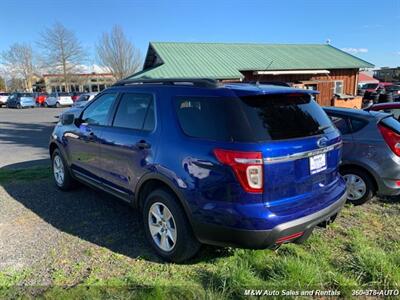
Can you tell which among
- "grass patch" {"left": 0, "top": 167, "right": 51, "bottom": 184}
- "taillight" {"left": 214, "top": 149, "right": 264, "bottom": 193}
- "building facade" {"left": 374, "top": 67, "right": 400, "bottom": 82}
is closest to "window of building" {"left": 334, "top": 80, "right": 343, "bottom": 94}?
"grass patch" {"left": 0, "top": 167, "right": 51, "bottom": 184}

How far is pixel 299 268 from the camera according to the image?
3061mm

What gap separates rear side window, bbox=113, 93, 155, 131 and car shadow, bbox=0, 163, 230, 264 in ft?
3.45

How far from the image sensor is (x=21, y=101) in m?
35.4

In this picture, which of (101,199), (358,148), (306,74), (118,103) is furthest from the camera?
(306,74)

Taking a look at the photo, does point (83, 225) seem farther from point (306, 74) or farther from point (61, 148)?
point (306, 74)

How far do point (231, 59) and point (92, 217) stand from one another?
55.8ft

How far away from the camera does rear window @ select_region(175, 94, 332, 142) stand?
282 cm

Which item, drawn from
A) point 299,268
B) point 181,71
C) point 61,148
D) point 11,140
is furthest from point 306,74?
point 299,268

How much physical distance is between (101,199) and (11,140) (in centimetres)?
901

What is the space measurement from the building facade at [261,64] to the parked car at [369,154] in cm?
1301

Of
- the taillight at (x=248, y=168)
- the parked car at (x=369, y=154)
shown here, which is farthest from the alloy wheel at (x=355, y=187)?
the taillight at (x=248, y=168)

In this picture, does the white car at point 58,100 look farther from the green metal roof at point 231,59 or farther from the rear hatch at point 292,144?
the rear hatch at point 292,144

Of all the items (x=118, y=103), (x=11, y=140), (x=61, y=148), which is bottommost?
(x=11, y=140)

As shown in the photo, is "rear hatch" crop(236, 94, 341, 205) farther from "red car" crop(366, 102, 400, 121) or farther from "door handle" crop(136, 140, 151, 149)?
"red car" crop(366, 102, 400, 121)
